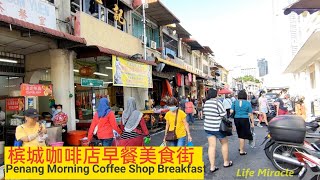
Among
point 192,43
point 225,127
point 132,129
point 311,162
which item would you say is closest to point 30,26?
point 132,129

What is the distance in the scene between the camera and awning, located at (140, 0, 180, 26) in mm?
16159

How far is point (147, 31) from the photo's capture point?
18062 mm

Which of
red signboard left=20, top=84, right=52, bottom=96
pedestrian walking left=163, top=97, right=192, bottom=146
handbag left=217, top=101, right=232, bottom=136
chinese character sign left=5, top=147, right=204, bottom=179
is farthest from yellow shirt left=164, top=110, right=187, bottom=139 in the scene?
red signboard left=20, top=84, right=52, bottom=96

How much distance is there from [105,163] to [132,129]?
4.27 feet

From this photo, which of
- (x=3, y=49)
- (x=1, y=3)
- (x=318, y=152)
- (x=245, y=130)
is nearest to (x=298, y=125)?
(x=318, y=152)

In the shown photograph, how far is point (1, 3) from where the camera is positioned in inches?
298

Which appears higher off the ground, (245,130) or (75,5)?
(75,5)

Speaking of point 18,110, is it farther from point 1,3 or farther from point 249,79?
point 249,79

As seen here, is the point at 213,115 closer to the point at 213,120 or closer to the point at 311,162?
the point at 213,120

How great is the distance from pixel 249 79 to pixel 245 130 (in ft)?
325

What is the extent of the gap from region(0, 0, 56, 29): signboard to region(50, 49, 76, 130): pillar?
1114 mm

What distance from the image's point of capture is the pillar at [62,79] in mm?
10172

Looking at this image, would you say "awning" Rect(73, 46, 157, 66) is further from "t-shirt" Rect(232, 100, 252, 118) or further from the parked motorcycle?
the parked motorcycle

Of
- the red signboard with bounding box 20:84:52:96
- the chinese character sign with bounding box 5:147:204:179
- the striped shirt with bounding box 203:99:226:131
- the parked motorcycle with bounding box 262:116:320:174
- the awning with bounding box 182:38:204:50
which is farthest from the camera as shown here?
the awning with bounding box 182:38:204:50
